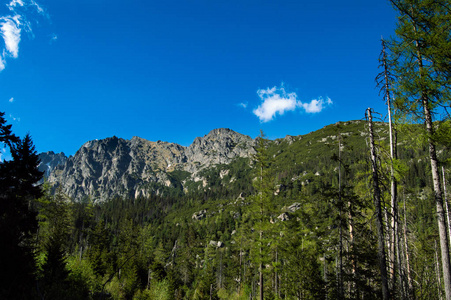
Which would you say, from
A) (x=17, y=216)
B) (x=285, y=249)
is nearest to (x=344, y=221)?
(x=285, y=249)

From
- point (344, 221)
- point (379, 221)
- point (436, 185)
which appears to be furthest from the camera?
point (344, 221)

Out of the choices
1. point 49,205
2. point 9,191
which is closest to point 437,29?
point 9,191

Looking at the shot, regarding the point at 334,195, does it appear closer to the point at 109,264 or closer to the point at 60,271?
the point at 60,271

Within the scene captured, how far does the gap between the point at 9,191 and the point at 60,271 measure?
26.4 ft

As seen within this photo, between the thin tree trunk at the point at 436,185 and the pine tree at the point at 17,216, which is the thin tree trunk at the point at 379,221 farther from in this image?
the pine tree at the point at 17,216

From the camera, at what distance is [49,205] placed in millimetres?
39969

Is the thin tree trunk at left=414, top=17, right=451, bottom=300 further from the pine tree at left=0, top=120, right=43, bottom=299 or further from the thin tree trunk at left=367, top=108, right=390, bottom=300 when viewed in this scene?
the pine tree at left=0, top=120, right=43, bottom=299

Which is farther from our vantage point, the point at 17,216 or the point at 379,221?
the point at 17,216

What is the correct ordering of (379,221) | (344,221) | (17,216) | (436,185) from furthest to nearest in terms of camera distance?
(344,221)
(17,216)
(379,221)
(436,185)

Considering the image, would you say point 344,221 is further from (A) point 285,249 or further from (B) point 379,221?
(A) point 285,249

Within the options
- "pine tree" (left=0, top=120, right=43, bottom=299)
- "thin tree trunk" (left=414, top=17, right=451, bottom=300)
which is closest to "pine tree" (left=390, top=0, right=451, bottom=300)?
"thin tree trunk" (left=414, top=17, right=451, bottom=300)

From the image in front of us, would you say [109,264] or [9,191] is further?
[109,264]

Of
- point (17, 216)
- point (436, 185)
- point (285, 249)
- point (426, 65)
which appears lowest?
point (285, 249)

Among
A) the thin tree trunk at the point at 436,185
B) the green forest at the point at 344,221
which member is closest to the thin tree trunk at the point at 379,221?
the green forest at the point at 344,221
